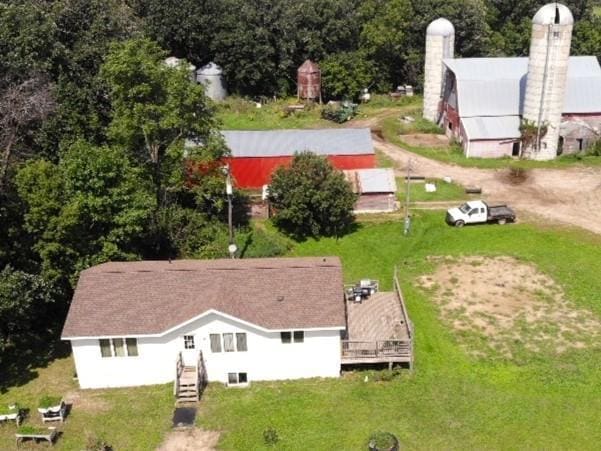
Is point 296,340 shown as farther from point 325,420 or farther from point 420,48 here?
point 420,48

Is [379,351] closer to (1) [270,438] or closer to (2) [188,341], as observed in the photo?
(1) [270,438]

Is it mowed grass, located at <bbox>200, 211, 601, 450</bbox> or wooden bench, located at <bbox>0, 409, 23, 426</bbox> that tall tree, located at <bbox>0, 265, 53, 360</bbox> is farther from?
mowed grass, located at <bbox>200, 211, 601, 450</bbox>

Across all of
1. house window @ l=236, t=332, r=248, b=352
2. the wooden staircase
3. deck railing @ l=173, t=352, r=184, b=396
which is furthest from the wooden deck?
deck railing @ l=173, t=352, r=184, b=396

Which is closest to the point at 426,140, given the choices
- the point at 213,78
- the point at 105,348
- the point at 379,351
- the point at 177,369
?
the point at 213,78

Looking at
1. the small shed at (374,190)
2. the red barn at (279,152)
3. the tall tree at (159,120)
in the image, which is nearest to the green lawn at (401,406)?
the tall tree at (159,120)

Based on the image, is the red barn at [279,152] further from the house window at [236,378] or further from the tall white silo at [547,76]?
the house window at [236,378]

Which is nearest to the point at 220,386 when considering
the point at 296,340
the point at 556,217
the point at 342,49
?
the point at 296,340
